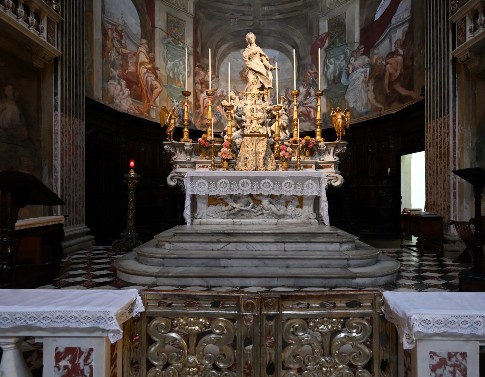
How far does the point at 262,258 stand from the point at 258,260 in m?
0.07

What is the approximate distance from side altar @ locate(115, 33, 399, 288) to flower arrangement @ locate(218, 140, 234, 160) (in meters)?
0.02

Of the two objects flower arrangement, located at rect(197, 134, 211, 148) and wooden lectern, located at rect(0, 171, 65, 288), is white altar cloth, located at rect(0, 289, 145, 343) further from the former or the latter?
flower arrangement, located at rect(197, 134, 211, 148)

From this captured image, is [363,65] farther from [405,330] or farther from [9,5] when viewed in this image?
Result: [405,330]

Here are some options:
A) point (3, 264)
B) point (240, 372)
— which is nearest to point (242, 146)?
point (3, 264)

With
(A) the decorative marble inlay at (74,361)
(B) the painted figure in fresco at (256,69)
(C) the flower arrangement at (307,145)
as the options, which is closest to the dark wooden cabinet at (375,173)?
(C) the flower arrangement at (307,145)

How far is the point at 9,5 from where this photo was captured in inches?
265

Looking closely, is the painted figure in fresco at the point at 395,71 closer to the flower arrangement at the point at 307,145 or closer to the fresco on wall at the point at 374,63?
the fresco on wall at the point at 374,63

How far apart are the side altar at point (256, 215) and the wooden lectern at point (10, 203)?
8.13 feet

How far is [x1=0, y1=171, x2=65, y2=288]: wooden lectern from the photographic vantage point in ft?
10.2

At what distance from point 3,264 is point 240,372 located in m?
2.16

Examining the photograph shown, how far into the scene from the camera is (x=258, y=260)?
19.2 feet

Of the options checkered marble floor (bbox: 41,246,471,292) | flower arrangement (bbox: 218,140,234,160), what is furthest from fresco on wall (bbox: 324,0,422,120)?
flower arrangement (bbox: 218,140,234,160)

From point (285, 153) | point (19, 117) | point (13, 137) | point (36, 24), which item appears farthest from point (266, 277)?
point (36, 24)

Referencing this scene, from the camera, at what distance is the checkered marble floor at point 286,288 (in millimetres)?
5501
